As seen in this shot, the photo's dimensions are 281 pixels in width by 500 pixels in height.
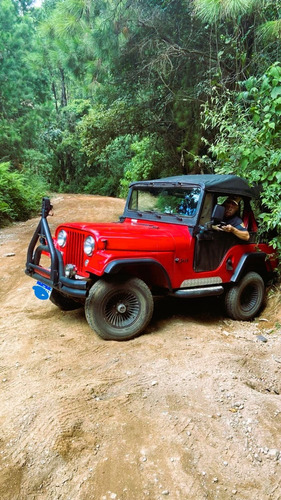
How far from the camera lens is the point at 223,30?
6559 mm

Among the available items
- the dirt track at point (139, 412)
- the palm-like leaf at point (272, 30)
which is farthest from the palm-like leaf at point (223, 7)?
the dirt track at point (139, 412)

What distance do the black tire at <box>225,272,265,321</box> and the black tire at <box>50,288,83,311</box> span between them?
1971mm

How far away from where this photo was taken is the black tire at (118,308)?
329 cm

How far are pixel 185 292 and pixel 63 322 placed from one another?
1429 mm

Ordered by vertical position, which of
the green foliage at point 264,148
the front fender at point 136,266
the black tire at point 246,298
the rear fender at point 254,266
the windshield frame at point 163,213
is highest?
the green foliage at point 264,148

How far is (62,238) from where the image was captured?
151 inches

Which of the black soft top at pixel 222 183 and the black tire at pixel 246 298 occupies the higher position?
the black soft top at pixel 222 183

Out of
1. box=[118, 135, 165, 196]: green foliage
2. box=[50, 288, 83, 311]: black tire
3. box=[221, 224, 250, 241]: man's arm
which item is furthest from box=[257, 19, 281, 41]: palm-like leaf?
box=[118, 135, 165, 196]: green foliage

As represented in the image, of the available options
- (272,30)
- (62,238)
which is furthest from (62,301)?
(272,30)

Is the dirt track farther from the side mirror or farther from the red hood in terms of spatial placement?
the side mirror

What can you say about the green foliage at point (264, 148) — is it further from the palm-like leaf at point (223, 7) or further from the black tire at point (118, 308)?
the black tire at point (118, 308)

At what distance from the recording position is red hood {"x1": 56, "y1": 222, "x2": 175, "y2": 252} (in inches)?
132

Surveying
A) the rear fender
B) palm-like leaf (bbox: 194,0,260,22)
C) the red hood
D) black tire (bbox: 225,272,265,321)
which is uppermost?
palm-like leaf (bbox: 194,0,260,22)

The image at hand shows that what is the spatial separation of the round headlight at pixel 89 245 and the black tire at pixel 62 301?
100 cm
